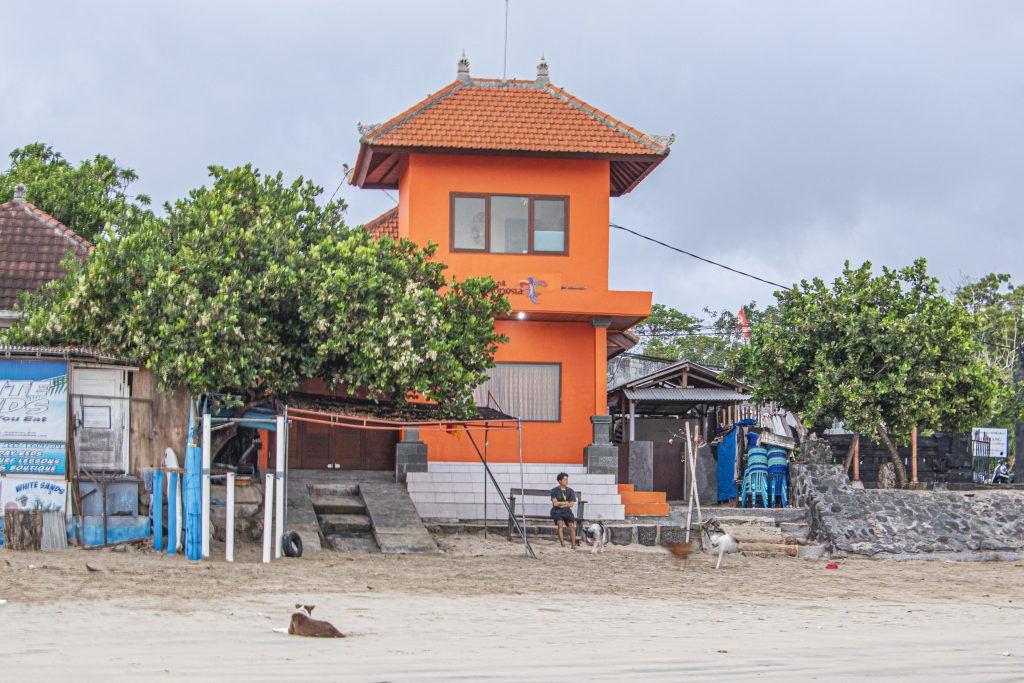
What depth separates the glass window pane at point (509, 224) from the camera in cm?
2341

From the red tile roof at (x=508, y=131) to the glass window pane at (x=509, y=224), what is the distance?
0.99 meters

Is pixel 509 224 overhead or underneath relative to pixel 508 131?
underneath

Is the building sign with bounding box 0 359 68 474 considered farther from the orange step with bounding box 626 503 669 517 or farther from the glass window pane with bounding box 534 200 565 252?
the orange step with bounding box 626 503 669 517

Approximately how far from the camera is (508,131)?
76.4 ft

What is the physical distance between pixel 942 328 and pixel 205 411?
45.4 feet

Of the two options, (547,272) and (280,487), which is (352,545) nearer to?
(280,487)

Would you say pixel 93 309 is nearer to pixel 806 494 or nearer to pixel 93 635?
pixel 93 635

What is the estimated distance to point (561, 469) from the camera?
22.7 meters

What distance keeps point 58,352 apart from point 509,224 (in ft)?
32.9

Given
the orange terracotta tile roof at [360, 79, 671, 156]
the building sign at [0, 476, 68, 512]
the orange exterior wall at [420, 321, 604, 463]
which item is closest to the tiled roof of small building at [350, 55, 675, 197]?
the orange terracotta tile roof at [360, 79, 671, 156]

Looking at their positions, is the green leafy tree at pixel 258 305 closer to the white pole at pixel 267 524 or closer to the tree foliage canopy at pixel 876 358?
the white pole at pixel 267 524

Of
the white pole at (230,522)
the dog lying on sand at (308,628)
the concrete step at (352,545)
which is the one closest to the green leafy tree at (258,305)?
the white pole at (230,522)

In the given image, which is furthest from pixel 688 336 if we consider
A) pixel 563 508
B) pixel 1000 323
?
pixel 563 508

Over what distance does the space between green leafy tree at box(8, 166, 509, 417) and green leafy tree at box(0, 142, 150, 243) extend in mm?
9769
